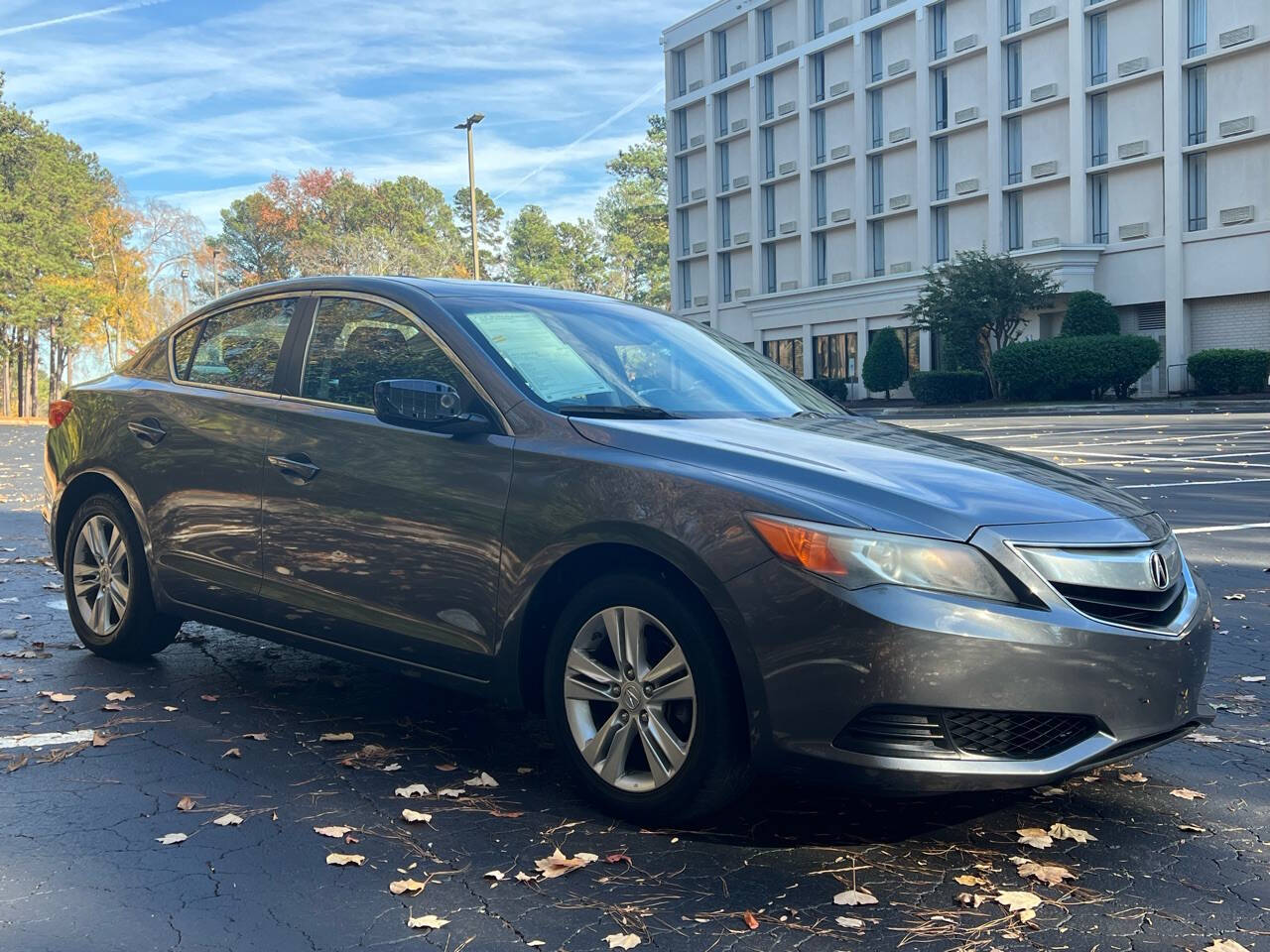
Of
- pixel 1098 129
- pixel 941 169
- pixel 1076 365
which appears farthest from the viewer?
pixel 941 169

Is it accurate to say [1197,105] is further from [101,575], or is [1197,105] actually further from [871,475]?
[871,475]

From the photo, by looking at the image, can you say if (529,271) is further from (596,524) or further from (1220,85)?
(596,524)

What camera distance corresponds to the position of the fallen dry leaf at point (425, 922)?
11.0 feet

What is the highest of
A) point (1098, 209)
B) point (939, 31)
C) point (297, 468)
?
point (939, 31)

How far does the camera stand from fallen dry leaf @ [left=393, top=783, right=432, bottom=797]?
4379mm

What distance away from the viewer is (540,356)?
188 inches

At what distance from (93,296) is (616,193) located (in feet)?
172

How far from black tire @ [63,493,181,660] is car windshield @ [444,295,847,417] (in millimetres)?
2041

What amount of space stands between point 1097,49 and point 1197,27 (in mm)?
4256

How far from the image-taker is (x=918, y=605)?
138 inches

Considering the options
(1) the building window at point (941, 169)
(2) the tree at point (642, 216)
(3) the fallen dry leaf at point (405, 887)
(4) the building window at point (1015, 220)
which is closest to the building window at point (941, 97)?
(1) the building window at point (941, 169)

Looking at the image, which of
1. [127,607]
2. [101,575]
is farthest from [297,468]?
[101,575]

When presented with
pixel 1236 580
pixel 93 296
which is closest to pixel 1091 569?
pixel 1236 580

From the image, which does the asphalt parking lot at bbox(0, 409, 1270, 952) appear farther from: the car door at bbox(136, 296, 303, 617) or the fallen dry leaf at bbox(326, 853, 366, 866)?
the car door at bbox(136, 296, 303, 617)
